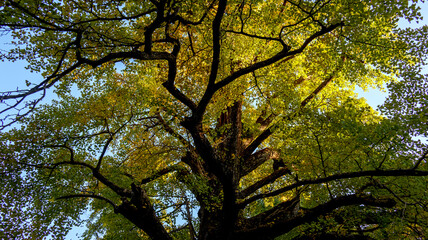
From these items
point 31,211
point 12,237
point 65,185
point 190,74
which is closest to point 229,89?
point 190,74

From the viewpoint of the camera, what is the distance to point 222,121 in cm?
1073

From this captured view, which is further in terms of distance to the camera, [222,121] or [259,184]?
[222,121]

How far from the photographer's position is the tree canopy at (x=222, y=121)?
5.45 meters

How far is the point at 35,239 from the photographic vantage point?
862 cm

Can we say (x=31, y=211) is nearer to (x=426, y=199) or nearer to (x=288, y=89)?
(x=288, y=89)

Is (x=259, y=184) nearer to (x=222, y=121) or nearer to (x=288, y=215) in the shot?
(x=288, y=215)

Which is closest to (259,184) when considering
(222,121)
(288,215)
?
(288,215)

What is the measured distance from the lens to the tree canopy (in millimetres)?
5449

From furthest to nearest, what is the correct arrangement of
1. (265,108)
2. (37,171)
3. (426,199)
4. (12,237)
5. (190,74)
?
(265,108) < (190,74) < (12,237) < (37,171) < (426,199)

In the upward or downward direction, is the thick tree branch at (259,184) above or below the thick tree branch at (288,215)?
above

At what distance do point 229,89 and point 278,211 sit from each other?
4.67 m

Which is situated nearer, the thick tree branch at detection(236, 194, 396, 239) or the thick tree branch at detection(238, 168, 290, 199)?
the thick tree branch at detection(236, 194, 396, 239)

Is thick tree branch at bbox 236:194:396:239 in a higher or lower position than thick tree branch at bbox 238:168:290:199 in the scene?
lower

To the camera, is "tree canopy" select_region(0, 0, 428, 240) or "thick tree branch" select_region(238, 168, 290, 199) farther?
"thick tree branch" select_region(238, 168, 290, 199)
